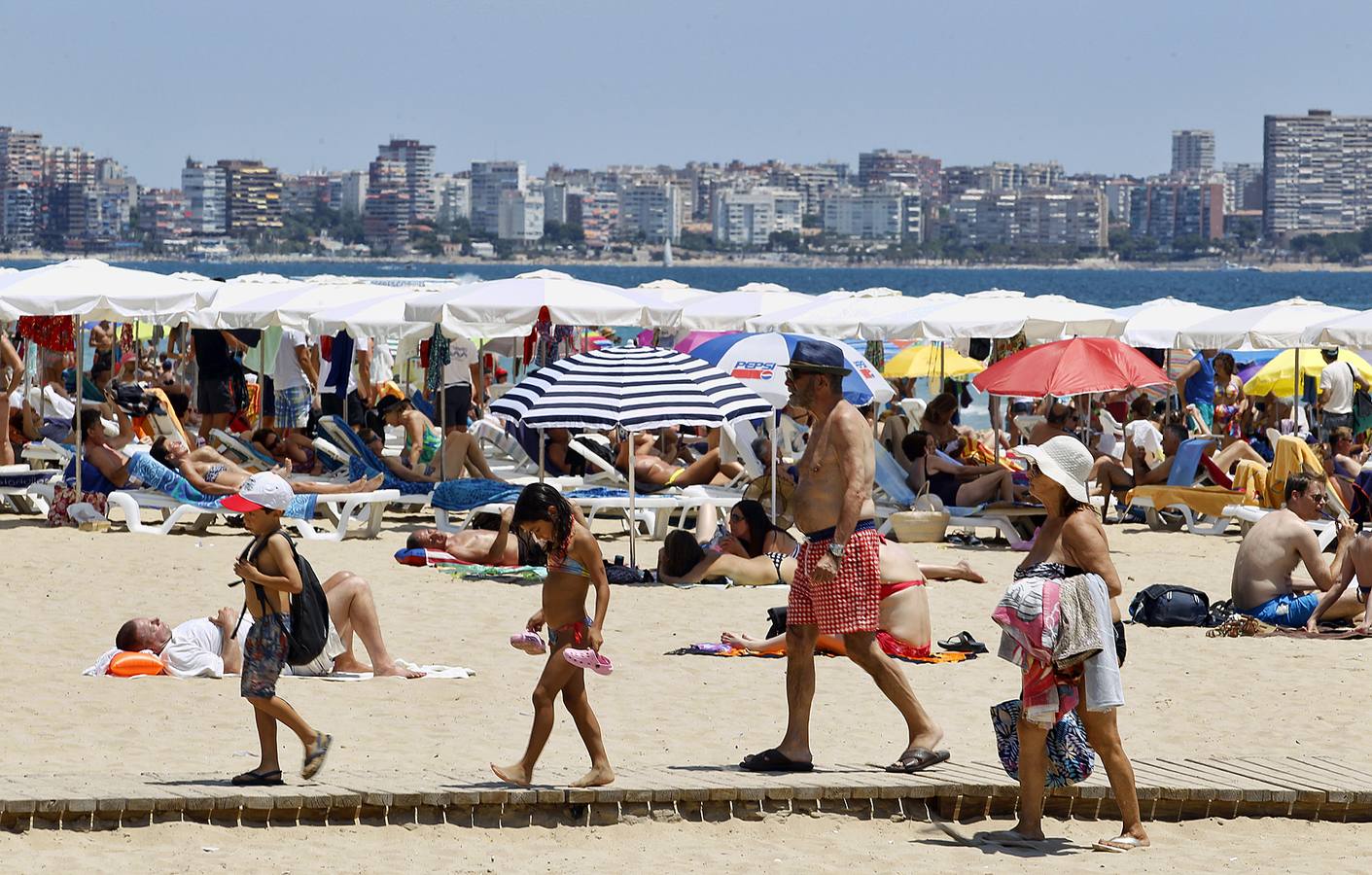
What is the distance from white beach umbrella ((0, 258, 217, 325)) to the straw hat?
8.39 meters

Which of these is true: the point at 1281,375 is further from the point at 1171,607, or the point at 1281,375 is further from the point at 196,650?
the point at 196,650

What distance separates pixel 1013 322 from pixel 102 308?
660 cm

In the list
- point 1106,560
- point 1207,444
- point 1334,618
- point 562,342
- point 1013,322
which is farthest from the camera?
point 562,342

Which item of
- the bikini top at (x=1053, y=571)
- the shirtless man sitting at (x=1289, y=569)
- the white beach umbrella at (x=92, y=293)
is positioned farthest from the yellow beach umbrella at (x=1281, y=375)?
the bikini top at (x=1053, y=571)

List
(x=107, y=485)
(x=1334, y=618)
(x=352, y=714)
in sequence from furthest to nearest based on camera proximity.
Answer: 1. (x=107, y=485)
2. (x=1334, y=618)
3. (x=352, y=714)

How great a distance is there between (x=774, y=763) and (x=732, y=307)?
11.3m

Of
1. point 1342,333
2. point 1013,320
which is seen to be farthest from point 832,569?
point 1013,320

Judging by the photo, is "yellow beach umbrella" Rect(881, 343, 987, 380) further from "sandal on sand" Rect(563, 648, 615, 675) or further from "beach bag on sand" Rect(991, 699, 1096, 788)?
"sandal on sand" Rect(563, 648, 615, 675)

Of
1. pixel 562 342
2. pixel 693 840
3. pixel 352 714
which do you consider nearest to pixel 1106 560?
pixel 693 840

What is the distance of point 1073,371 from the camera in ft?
41.9

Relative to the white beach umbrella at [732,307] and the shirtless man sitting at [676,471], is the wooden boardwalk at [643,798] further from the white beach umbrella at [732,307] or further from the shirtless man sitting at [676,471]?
the white beach umbrella at [732,307]

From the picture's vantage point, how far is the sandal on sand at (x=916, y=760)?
19.0 feet

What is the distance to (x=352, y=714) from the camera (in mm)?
6910

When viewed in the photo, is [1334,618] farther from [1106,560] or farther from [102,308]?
[102,308]
